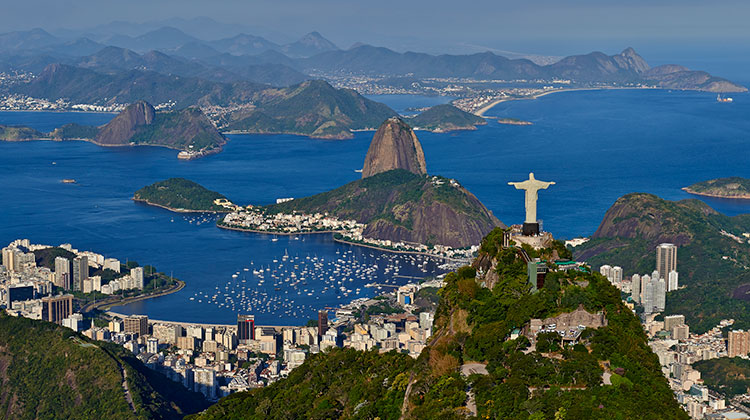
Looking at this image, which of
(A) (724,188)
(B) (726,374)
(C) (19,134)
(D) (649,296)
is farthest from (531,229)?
(C) (19,134)

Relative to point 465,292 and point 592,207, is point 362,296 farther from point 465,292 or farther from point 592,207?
point 465,292

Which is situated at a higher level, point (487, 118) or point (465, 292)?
point (487, 118)

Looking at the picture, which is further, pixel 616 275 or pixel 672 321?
pixel 616 275

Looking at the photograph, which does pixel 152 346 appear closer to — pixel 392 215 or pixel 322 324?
pixel 322 324

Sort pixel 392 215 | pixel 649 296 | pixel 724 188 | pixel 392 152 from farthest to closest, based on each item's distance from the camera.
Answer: pixel 392 152 < pixel 724 188 < pixel 392 215 < pixel 649 296

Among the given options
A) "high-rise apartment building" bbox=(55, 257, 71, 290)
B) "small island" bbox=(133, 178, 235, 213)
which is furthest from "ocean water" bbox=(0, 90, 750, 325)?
"high-rise apartment building" bbox=(55, 257, 71, 290)

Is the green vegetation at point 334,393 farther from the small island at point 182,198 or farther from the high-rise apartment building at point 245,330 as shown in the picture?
the small island at point 182,198

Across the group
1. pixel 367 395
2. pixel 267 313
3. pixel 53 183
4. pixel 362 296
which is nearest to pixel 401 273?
pixel 362 296
